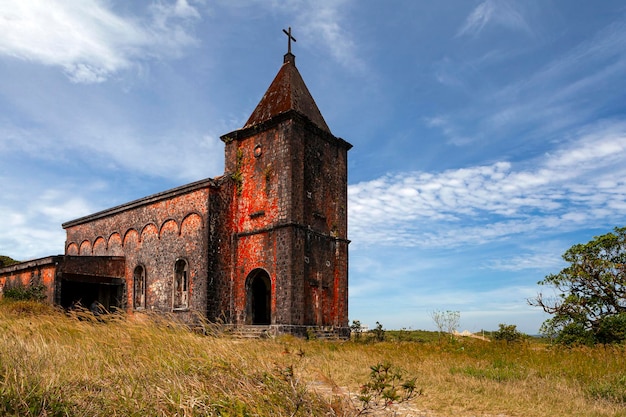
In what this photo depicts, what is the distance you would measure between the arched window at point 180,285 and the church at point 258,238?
40mm

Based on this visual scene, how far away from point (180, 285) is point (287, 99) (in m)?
8.33

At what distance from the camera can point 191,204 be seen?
19578 millimetres

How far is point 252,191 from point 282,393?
1454 centimetres

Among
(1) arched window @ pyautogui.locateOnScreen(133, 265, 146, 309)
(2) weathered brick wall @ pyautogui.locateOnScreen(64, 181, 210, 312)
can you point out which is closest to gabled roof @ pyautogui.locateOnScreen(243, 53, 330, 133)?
(2) weathered brick wall @ pyautogui.locateOnScreen(64, 181, 210, 312)

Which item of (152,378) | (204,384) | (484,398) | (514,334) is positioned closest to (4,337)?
(152,378)

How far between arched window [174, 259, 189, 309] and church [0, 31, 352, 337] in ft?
0.13

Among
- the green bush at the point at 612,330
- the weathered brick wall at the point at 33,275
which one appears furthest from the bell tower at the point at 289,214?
the green bush at the point at 612,330

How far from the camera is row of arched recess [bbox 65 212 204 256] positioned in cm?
1958

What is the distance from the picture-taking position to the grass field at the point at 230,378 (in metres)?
4.89

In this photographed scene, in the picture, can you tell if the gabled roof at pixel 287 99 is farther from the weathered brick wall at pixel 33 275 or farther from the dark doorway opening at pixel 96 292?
the weathered brick wall at pixel 33 275

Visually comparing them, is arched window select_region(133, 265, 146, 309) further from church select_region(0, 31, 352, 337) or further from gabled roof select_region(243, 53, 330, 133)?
gabled roof select_region(243, 53, 330, 133)

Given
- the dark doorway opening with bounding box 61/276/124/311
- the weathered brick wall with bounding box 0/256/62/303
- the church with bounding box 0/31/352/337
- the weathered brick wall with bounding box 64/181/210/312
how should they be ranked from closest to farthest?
the church with bounding box 0/31/352/337 → the weathered brick wall with bounding box 64/181/210/312 → the weathered brick wall with bounding box 0/256/62/303 → the dark doorway opening with bounding box 61/276/124/311

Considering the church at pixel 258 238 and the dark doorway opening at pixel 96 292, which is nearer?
the church at pixel 258 238

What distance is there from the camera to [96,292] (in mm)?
23031
